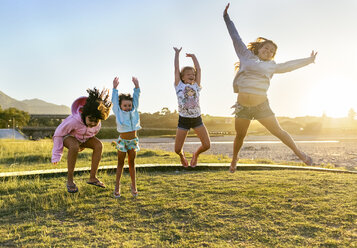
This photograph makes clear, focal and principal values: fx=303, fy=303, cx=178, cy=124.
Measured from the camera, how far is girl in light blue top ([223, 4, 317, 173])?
199 inches

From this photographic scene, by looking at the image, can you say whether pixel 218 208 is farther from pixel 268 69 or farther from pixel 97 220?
pixel 268 69

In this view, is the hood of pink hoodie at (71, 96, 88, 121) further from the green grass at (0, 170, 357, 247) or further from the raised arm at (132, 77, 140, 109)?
the green grass at (0, 170, 357, 247)

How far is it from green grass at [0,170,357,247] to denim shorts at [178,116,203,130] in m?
2.13

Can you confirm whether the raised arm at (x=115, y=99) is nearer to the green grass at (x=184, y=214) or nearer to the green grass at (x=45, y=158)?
the green grass at (x=184, y=214)

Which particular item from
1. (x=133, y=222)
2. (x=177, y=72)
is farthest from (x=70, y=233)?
(x=177, y=72)

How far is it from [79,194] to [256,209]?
485cm

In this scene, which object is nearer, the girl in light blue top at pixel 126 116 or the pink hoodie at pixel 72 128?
the pink hoodie at pixel 72 128

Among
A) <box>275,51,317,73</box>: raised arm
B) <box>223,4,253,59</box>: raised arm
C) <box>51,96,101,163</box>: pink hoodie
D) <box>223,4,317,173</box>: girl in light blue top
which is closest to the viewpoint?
<box>275,51,317,73</box>: raised arm

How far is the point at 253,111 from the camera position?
5.18 m

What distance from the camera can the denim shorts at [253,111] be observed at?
202 inches

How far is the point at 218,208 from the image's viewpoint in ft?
24.2

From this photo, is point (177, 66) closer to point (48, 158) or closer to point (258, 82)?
point (258, 82)

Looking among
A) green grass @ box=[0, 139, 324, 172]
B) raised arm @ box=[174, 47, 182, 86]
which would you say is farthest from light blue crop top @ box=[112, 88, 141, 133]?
green grass @ box=[0, 139, 324, 172]

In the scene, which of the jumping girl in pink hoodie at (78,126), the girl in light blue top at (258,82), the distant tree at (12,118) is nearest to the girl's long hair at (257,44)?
the girl in light blue top at (258,82)
